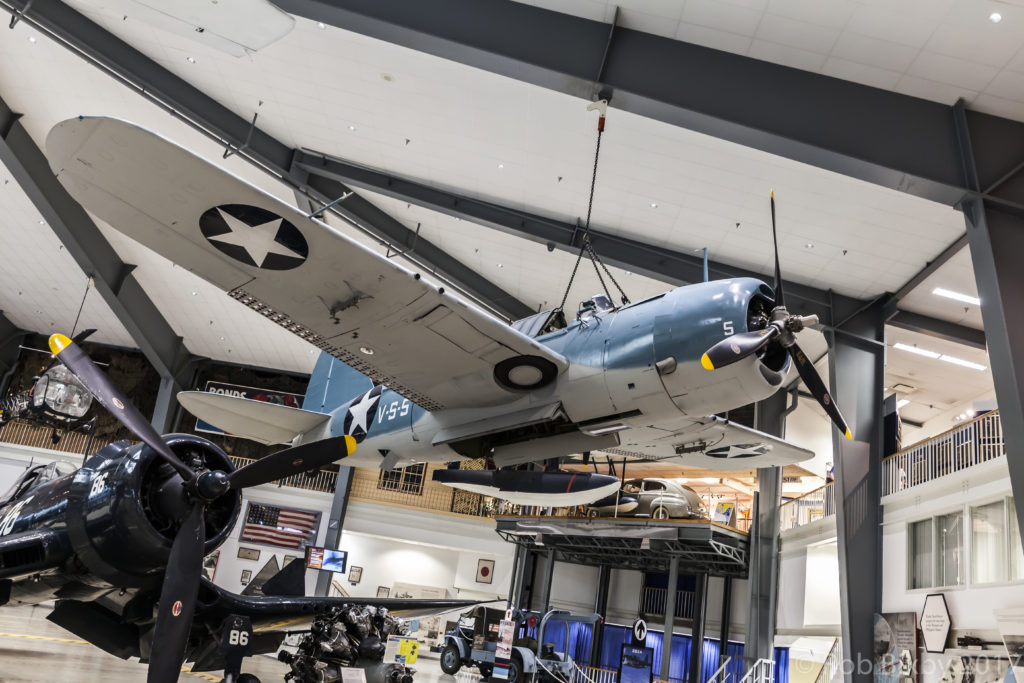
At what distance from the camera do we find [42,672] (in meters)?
7.58

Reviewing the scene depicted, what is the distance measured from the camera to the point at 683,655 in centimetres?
2598

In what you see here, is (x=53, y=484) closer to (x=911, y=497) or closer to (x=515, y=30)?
(x=515, y=30)

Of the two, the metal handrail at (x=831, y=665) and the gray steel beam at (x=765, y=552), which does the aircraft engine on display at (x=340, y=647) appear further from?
the gray steel beam at (x=765, y=552)

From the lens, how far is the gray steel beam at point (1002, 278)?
8.55m

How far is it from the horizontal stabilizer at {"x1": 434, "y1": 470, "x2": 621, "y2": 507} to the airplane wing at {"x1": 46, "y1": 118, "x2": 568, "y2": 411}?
3.04 feet

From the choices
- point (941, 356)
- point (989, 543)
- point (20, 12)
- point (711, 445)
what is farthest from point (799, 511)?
point (20, 12)

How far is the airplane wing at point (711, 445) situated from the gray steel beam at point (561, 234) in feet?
16.8

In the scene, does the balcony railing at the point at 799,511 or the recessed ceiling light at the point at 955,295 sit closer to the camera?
the recessed ceiling light at the point at 955,295

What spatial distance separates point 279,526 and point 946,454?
23.7 metres

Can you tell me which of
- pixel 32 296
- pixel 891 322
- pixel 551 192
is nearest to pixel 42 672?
pixel 551 192

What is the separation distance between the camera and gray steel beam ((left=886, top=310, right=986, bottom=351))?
16000 millimetres

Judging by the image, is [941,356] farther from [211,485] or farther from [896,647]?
[211,485]

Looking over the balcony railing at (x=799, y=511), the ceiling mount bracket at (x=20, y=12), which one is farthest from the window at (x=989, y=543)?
the ceiling mount bracket at (x=20, y=12)

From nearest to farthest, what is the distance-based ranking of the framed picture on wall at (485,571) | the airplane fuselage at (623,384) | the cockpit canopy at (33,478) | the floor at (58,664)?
the airplane fuselage at (623,384) < the floor at (58,664) < the cockpit canopy at (33,478) < the framed picture on wall at (485,571)
